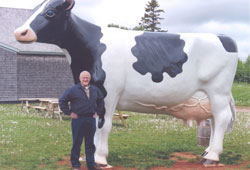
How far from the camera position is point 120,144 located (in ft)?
27.5

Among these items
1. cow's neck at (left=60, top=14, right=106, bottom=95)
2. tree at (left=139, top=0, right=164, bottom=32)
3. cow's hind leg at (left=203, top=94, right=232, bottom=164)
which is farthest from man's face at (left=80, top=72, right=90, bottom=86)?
tree at (left=139, top=0, right=164, bottom=32)

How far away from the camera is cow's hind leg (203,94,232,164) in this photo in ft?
19.6

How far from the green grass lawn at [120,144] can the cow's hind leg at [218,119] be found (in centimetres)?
72

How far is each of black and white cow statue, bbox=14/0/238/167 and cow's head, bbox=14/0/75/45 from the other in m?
0.02

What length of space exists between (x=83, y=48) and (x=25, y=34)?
0.99m

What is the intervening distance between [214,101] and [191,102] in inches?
15.5

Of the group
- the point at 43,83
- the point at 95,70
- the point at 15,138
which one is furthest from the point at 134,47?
the point at 43,83

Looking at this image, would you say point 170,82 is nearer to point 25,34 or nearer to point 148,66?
point 148,66

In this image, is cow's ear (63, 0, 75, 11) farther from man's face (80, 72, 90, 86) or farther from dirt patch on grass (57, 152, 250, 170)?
dirt patch on grass (57, 152, 250, 170)

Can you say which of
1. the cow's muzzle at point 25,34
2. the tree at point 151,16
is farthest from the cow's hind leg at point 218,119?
the tree at point 151,16

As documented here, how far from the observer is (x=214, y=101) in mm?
5953

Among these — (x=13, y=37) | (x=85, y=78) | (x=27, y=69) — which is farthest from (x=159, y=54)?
(x=13, y=37)

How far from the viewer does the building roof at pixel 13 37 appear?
22620mm

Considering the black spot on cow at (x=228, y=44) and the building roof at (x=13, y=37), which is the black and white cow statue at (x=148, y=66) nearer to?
the black spot on cow at (x=228, y=44)
